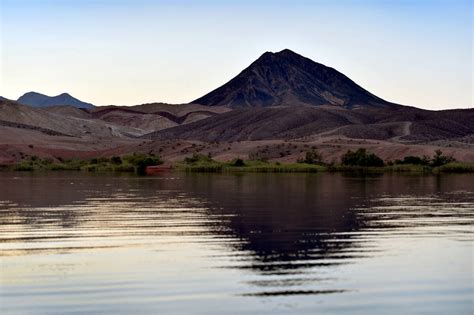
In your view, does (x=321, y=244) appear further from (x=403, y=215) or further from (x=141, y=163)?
(x=141, y=163)

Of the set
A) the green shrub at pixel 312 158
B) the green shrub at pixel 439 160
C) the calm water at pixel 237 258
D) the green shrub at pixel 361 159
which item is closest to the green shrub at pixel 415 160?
the green shrub at pixel 439 160

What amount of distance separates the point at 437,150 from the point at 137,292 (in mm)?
103053

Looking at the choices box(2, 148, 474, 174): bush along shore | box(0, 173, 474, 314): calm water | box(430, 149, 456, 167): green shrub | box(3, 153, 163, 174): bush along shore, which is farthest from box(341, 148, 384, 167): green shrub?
box(0, 173, 474, 314): calm water

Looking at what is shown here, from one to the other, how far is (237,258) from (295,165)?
86.0 metres

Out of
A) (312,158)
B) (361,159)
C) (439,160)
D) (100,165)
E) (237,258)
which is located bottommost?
(237,258)

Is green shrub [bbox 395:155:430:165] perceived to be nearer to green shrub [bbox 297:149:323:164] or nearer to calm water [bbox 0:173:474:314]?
green shrub [bbox 297:149:323:164]

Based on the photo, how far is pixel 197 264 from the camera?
22.3m

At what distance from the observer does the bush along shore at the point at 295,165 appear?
10306 centimetres

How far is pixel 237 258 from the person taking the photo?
76.2 ft

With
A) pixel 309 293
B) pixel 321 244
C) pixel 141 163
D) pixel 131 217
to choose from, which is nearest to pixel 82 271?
pixel 309 293

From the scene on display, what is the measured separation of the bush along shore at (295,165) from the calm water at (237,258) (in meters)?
62.0

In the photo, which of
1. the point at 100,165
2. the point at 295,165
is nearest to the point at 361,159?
the point at 295,165

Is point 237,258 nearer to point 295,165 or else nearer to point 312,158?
point 295,165

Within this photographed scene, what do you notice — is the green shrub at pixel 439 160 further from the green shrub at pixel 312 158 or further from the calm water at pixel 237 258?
the calm water at pixel 237 258
